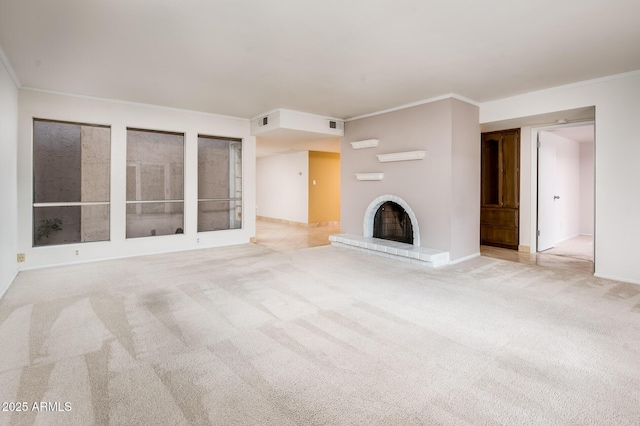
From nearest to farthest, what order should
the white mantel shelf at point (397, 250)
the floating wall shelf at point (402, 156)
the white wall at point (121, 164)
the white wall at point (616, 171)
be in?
the white wall at point (616, 171) → the white wall at point (121, 164) → the white mantel shelf at point (397, 250) → the floating wall shelf at point (402, 156)

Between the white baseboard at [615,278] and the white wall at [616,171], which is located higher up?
the white wall at [616,171]

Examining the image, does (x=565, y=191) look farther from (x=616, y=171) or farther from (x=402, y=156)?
(x=402, y=156)

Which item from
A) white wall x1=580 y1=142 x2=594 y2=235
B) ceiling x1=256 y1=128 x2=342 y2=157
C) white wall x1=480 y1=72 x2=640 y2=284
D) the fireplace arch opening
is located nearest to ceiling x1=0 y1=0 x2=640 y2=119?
white wall x1=480 y1=72 x2=640 y2=284

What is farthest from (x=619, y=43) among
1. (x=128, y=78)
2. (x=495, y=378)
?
(x=128, y=78)

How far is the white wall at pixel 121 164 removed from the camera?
4.55 m

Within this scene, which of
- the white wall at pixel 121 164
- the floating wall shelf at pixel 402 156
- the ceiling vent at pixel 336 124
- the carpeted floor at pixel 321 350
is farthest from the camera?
the ceiling vent at pixel 336 124

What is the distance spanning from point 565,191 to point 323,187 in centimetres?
592

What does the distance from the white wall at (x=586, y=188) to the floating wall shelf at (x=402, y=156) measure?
215 inches

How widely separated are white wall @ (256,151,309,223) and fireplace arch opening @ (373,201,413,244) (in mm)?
3682

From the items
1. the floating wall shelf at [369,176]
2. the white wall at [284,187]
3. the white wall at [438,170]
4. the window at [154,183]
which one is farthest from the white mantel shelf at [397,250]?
the white wall at [284,187]

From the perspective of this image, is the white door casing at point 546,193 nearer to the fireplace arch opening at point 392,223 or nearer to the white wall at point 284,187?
the fireplace arch opening at point 392,223

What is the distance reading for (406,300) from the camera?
131 inches

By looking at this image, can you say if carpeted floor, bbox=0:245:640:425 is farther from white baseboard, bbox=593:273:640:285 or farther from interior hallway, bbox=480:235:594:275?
interior hallway, bbox=480:235:594:275

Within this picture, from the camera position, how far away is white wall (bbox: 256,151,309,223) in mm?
9797
